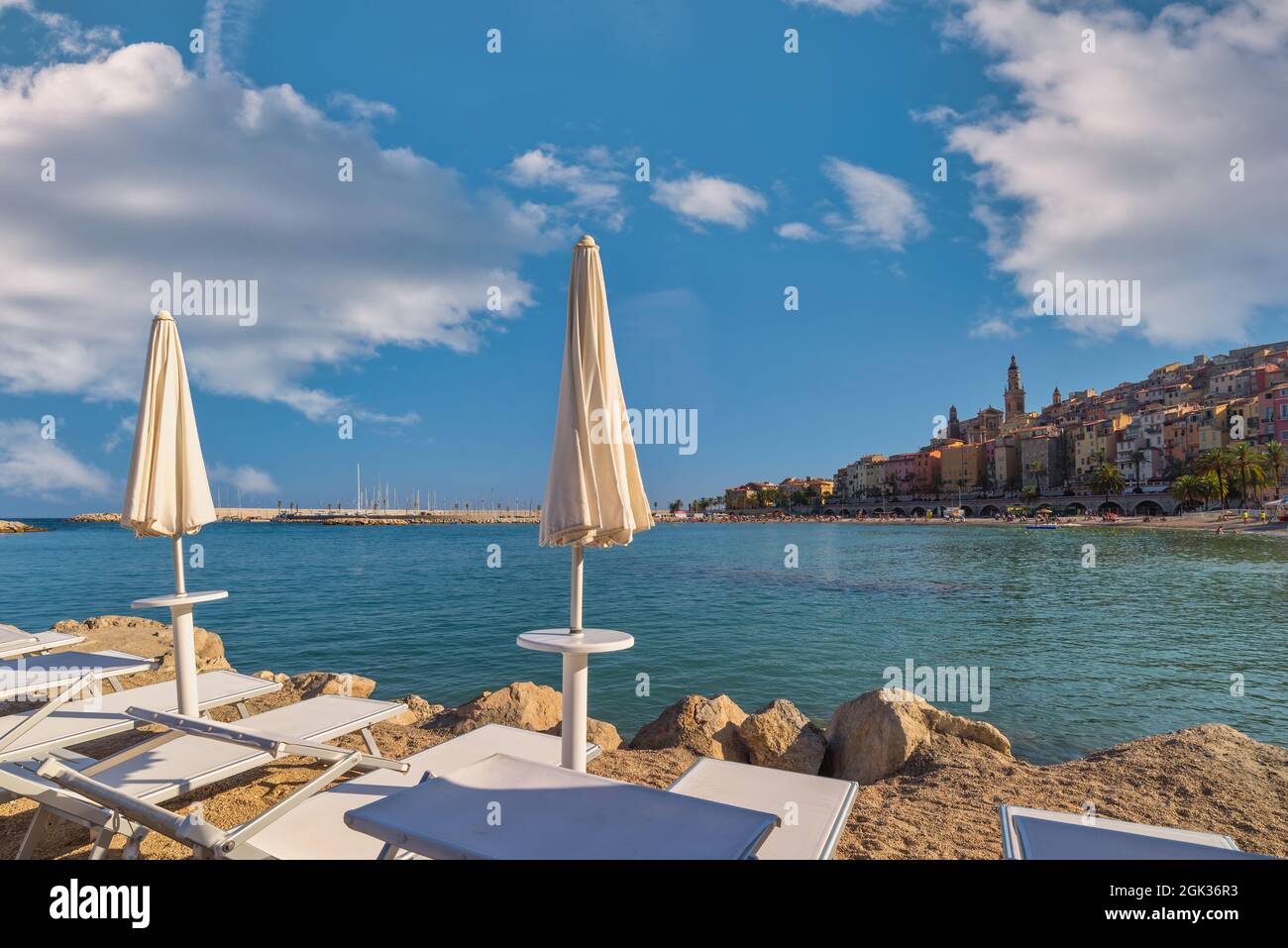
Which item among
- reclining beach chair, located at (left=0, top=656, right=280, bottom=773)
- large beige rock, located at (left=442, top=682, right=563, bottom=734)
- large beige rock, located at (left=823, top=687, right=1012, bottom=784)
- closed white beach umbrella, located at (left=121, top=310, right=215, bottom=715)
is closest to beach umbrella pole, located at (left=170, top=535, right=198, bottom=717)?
closed white beach umbrella, located at (left=121, top=310, right=215, bottom=715)

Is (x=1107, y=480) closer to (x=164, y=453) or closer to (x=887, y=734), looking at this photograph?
(x=887, y=734)

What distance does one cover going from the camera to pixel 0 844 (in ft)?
13.2

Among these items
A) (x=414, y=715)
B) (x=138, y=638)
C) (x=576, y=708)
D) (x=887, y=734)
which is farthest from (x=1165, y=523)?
(x=576, y=708)

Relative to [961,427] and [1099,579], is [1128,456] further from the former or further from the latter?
[1099,579]

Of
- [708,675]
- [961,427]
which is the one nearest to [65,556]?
[708,675]

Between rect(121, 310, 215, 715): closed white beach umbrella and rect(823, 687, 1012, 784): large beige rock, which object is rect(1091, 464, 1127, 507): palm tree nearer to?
rect(823, 687, 1012, 784): large beige rock

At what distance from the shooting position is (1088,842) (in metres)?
2.73

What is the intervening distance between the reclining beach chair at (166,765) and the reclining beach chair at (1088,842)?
3.08m

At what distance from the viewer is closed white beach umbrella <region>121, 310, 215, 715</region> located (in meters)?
4.75

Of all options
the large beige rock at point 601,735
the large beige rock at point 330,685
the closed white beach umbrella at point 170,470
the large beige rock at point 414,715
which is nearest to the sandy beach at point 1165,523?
the large beige rock at point 330,685

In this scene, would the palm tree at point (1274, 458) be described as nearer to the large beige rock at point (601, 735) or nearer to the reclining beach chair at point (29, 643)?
the large beige rock at point (601, 735)

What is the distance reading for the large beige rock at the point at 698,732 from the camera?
22.3 ft
